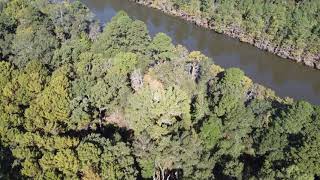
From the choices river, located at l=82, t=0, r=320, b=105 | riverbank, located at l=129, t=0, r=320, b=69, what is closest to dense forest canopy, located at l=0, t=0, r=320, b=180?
river, located at l=82, t=0, r=320, b=105

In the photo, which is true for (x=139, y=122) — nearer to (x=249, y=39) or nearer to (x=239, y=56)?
(x=239, y=56)

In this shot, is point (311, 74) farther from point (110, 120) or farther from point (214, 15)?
point (110, 120)

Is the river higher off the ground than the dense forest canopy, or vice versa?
the river

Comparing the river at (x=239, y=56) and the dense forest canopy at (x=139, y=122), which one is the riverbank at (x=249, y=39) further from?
the dense forest canopy at (x=139, y=122)

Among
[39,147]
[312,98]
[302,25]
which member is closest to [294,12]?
[302,25]

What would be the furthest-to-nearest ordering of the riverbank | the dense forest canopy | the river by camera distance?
the riverbank < the river < the dense forest canopy

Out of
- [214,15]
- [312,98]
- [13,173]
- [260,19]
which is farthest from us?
[214,15]

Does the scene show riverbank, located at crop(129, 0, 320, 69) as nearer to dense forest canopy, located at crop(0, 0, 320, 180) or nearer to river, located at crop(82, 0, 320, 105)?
river, located at crop(82, 0, 320, 105)
